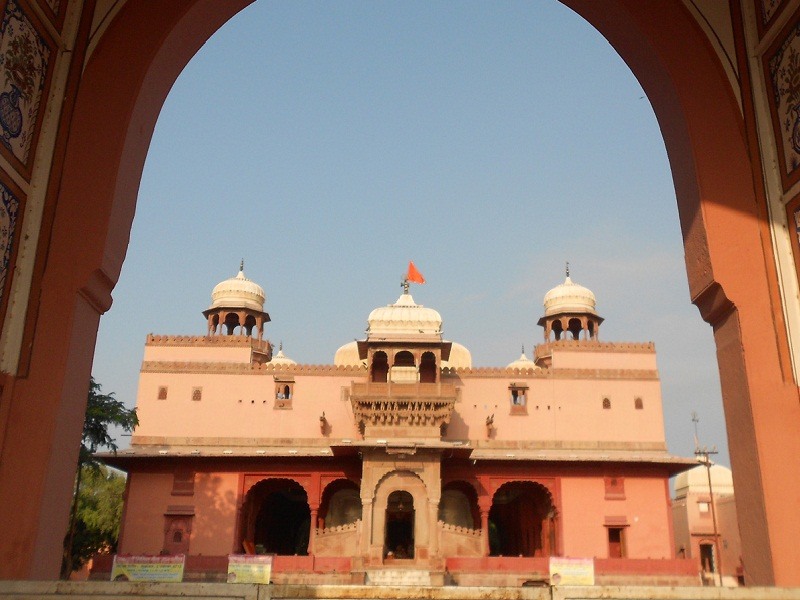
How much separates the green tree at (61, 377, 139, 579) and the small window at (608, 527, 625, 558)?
16.5 meters

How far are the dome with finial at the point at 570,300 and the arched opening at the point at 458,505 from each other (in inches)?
367

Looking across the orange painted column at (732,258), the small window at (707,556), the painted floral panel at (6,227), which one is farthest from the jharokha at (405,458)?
the painted floral panel at (6,227)

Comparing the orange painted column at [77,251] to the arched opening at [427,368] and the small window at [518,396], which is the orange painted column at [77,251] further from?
the small window at [518,396]

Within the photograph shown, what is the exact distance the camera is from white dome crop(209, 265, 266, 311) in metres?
Answer: 33.1

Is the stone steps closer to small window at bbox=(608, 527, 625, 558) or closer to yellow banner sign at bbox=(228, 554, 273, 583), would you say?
yellow banner sign at bbox=(228, 554, 273, 583)

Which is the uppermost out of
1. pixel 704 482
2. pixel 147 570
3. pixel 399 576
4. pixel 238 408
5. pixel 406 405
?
pixel 238 408

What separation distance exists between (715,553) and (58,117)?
118 feet

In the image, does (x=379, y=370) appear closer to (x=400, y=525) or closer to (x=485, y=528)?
(x=400, y=525)

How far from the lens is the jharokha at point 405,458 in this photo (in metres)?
23.8

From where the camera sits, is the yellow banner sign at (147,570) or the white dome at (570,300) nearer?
the yellow banner sign at (147,570)

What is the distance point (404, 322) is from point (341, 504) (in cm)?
711

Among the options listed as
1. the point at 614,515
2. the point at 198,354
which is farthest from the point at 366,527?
the point at 198,354

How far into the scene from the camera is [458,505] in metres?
27.9

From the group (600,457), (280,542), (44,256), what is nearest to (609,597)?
(44,256)
